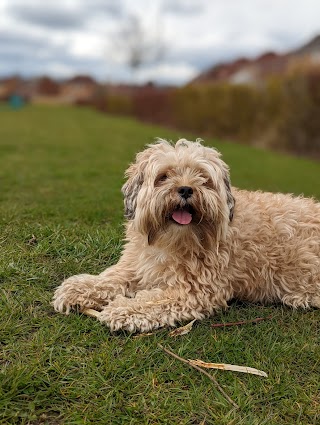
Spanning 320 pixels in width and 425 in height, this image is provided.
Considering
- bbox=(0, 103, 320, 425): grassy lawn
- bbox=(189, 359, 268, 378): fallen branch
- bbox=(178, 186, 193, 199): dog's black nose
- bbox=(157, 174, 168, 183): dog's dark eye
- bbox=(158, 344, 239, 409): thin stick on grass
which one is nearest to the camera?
bbox=(0, 103, 320, 425): grassy lawn

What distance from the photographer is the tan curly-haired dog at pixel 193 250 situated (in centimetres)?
367

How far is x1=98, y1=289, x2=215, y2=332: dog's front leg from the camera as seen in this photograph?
11.9ft

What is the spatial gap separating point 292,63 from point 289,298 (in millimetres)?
17336

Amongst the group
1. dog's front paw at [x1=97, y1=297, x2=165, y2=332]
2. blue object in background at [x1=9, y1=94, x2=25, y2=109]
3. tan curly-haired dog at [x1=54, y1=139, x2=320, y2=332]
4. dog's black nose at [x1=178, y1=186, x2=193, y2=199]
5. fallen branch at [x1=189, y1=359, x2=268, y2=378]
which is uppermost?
dog's black nose at [x1=178, y1=186, x2=193, y2=199]

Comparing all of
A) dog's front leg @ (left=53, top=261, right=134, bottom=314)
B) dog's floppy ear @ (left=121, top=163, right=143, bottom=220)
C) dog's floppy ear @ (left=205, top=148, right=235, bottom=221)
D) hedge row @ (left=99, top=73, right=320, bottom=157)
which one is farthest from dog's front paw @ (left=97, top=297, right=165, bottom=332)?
hedge row @ (left=99, top=73, right=320, bottom=157)

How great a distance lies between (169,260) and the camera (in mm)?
3963

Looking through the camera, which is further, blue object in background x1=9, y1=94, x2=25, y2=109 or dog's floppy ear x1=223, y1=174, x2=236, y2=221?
blue object in background x1=9, y1=94, x2=25, y2=109

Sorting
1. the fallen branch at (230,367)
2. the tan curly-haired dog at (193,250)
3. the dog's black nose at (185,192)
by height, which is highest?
the dog's black nose at (185,192)

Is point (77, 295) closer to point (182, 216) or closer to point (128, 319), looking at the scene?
point (128, 319)

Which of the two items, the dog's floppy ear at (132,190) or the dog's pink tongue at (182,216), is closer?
the dog's pink tongue at (182,216)

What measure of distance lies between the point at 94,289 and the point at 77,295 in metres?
0.19

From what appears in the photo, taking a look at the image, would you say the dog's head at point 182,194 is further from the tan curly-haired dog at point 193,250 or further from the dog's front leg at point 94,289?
the dog's front leg at point 94,289

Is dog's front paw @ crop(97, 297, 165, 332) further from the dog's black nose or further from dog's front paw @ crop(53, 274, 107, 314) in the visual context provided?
the dog's black nose

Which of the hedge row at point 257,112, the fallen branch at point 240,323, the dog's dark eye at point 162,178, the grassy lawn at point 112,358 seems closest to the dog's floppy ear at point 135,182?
the dog's dark eye at point 162,178
